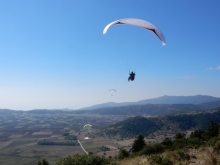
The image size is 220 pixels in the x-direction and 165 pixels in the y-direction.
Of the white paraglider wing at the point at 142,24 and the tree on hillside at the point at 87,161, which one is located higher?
the white paraglider wing at the point at 142,24

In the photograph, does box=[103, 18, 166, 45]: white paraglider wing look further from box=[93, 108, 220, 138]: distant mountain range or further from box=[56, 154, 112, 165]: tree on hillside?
box=[93, 108, 220, 138]: distant mountain range

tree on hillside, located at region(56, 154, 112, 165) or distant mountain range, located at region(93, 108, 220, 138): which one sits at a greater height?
tree on hillside, located at region(56, 154, 112, 165)

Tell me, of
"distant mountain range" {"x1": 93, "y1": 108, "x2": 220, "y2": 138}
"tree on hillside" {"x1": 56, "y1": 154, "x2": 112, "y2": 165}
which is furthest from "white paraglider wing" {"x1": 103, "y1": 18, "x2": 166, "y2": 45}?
"distant mountain range" {"x1": 93, "y1": 108, "x2": 220, "y2": 138}

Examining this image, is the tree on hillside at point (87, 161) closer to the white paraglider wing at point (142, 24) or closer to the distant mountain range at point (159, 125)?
the white paraglider wing at point (142, 24)

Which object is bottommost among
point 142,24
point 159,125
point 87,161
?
point 159,125

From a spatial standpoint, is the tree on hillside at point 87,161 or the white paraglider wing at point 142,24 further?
the tree on hillside at point 87,161

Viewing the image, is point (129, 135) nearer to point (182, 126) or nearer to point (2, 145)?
point (182, 126)

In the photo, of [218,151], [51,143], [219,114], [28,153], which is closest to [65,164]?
[218,151]

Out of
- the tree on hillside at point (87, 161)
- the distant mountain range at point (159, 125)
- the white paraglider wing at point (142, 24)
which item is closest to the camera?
the white paraglider wing at point (142, 24)

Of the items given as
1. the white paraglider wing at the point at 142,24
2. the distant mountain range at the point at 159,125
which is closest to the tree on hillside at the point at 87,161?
the white paraglider wing at the point at 142,24

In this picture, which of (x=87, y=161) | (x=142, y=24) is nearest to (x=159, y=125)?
(x=87, y=161)

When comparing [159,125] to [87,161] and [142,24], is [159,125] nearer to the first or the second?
[87,161]

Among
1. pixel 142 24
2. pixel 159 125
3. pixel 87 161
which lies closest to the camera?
pixel 142 24
